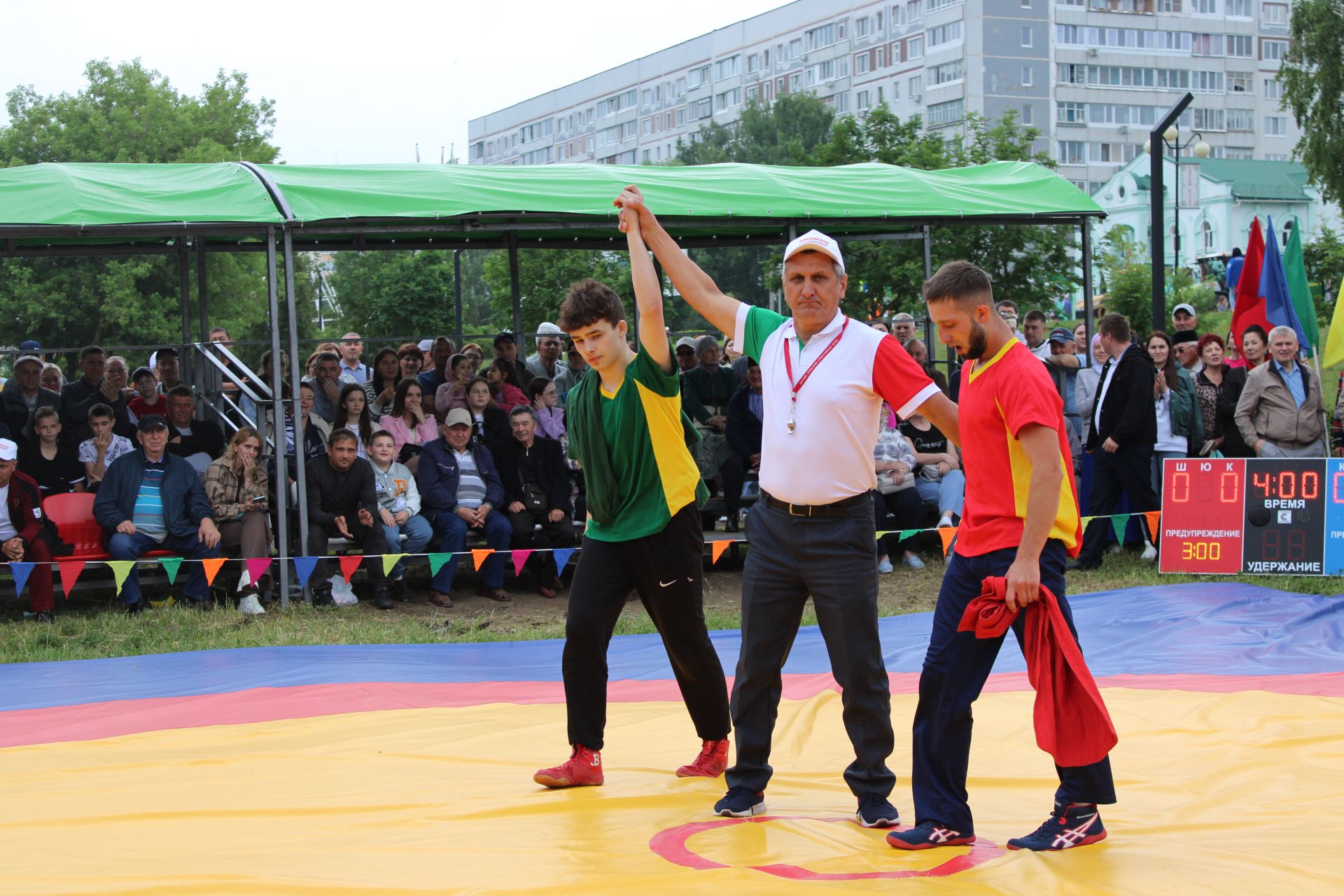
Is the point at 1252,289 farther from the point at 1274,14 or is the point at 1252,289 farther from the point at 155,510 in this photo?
the point at 1274,14

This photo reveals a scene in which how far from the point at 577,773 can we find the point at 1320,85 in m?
38.1

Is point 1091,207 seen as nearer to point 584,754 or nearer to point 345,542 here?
point 345,542

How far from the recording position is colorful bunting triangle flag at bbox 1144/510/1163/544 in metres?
10.7

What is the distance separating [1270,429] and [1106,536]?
1544 mm

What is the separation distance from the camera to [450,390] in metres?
11.4

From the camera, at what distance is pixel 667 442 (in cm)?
462

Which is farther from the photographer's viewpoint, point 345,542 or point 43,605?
point 345,542

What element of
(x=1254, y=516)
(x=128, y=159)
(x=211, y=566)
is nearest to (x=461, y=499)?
(x=211, y=566)

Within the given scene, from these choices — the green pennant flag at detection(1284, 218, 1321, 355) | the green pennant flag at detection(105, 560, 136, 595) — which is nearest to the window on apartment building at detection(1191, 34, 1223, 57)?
the green pennant flag at detection(1284, 218, 1321, 355)

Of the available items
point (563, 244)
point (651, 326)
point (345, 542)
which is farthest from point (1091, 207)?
point (651, 326)

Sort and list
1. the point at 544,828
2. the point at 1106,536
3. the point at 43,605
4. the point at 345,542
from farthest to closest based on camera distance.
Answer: the point at 1106,536, the point at 345,542, the point at 43,605, the point at 544,828

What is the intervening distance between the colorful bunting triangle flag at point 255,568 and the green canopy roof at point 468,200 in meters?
2.41

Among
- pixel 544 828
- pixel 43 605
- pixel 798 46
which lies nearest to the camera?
pixel 544 828

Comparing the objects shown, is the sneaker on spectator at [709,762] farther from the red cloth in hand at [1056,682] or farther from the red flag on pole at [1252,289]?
the red flag on pole at [1252,289]
